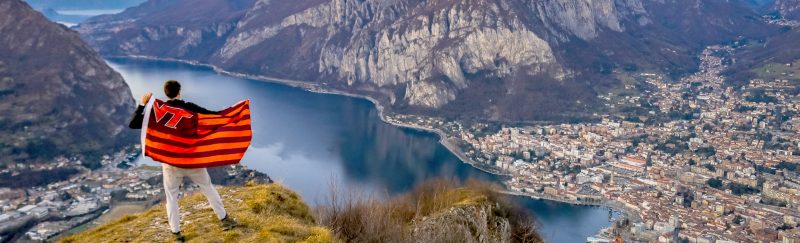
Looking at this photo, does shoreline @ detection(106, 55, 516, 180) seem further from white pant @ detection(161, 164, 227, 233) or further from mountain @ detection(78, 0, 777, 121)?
white pant @ detection(161, 164, 227, 233)

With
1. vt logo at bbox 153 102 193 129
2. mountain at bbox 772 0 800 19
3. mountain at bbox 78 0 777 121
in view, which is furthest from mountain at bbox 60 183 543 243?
mountain at bbox 772 0 800 19

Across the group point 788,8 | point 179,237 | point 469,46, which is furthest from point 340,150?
point 788,8

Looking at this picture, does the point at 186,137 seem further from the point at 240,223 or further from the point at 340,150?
the point at 340,150

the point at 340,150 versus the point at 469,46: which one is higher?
the point at 469,46

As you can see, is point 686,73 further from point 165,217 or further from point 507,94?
point 165,217

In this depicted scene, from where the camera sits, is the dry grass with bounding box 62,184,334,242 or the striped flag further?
the dry grass with bounding box 62,184,334,242

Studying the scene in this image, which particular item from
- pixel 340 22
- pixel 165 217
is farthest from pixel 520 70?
pixel 165 217
